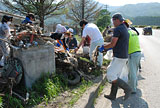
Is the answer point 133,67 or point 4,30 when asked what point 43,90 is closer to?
point 133,67

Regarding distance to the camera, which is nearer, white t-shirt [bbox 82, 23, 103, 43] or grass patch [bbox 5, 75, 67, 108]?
grass patch [bbox 5, 75, 67, 108]

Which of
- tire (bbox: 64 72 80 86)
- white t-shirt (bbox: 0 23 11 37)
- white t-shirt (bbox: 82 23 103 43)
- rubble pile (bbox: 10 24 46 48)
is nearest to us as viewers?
rubble pile (bbox: 10 24 46 48)

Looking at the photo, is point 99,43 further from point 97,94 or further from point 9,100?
point 9,100

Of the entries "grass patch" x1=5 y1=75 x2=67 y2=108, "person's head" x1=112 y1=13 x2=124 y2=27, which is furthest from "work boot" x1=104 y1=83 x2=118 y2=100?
"person's head" x1=112 y1=13 x2=124 y2=27

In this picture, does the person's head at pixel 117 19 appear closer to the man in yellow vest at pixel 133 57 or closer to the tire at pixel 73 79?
the man in yellow vest at pixel 133 57

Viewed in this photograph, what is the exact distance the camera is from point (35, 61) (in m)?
3.78

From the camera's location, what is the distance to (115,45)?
3.61 metres

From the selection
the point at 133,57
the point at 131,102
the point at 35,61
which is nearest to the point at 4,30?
the point at 35,61

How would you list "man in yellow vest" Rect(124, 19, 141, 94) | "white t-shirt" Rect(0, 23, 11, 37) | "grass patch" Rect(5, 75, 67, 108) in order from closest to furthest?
"grass patch" Rect(5, 75, 67, 108) → "man in yellow vest" Rect(124, 19, 141, 94) → "white t-shirt" Rect(0, 23, 11, 37)

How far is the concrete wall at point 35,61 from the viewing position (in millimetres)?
3600

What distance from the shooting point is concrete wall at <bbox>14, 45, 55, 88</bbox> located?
360 cm

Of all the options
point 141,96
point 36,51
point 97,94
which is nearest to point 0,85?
point 36,51

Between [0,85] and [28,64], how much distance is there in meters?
0.74

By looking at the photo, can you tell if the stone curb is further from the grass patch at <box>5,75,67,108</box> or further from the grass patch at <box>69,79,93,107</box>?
the grass patch at <box>5,75,67,108</box>
